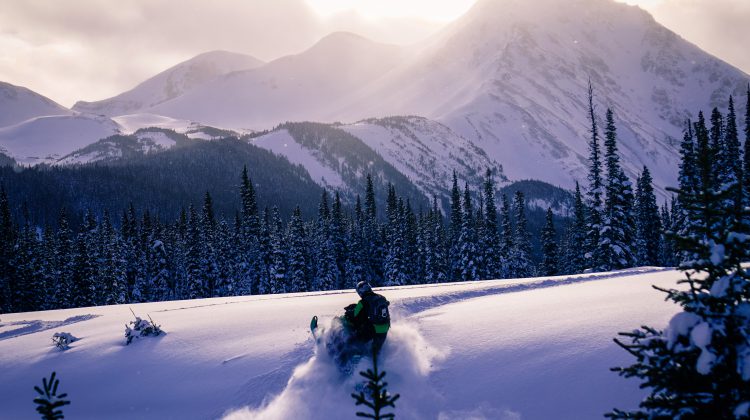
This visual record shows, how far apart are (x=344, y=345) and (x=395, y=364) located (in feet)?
4.04

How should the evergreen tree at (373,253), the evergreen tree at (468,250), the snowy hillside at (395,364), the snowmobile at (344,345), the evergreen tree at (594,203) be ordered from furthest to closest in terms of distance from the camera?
the evergreen tree at (373,253) < the evergreen tree at (468,250) < the evergreen tree at (594,203) < the snowmobile at (344,345) < the snowy hillside at (395,364)

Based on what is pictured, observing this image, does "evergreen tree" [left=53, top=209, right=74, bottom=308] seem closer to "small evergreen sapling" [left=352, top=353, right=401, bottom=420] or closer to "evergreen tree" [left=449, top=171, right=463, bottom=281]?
"evergreen tree" [left=449, top=171, right=463, bottom=281]

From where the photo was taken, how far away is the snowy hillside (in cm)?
786

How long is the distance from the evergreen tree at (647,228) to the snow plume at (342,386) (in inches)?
2049

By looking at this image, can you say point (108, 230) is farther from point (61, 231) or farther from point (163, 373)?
point (163, 373)

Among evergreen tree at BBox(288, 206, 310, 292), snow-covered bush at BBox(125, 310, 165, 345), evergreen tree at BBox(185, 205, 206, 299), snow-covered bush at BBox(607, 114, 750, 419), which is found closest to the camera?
snow-covered bush at BBox(607, 114, 750, 419)

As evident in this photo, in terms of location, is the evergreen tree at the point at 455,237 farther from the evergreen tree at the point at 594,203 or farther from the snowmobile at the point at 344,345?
the snowmobile at the point at 344,345

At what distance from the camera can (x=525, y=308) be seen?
39.5 ft

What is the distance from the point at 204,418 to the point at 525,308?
8.18 m

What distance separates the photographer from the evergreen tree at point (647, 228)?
5456cm

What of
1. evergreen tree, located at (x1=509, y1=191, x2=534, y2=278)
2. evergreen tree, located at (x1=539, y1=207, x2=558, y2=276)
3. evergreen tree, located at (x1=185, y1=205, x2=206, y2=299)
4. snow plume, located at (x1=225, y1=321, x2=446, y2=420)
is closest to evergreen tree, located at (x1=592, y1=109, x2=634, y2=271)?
evergreen tree, located at (x1=539, y1=207, x2=558, y2=276)

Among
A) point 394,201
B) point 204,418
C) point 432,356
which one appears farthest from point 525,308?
point 394,201

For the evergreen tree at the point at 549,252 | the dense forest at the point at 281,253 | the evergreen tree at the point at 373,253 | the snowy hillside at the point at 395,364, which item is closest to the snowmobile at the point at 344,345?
the snowy hillside at the point at 395,364

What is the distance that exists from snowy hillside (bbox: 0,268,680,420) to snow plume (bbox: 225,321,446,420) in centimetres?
3
